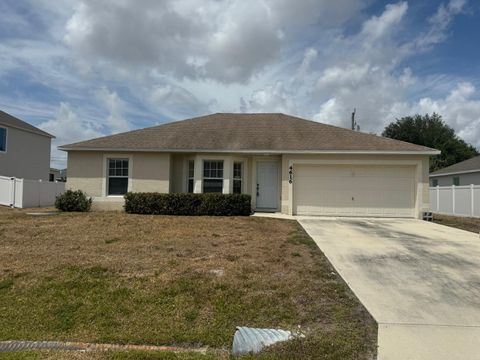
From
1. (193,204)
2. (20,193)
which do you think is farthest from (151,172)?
(20,193)

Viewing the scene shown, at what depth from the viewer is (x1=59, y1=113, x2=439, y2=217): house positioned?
16.8 m

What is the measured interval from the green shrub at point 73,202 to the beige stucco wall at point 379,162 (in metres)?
8.14

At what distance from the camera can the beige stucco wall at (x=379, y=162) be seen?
16500 millimetres

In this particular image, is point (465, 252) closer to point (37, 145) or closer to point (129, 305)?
point (129, 305)

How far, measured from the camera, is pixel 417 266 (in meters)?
7.72

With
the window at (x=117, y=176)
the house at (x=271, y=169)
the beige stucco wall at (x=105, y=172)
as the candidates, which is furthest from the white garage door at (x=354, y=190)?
the window at (x=117, y=176)

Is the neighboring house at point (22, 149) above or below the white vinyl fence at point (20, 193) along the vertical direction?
above

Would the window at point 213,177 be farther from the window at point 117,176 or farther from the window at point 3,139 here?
the window at point 3,139

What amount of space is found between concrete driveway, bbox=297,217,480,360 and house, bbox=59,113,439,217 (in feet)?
16.6

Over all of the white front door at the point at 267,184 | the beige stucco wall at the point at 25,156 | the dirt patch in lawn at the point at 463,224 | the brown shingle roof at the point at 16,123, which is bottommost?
the dirt patch in lawn at the point at 463,224

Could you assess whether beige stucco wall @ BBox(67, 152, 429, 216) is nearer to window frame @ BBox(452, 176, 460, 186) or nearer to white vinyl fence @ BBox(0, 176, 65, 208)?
white vinyl fence @ BBox(0, 176, 65, 208)

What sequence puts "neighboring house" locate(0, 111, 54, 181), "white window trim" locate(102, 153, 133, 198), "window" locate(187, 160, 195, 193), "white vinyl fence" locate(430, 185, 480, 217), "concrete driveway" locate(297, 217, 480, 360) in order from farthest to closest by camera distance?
"neighboring house" locate(0, 111, 54, 181) < "white vinyl fence" locate(430, 185, 480, 217) < "window" locate(187, 160, 195, 193) < "white window trim" locate(102, 153, 133, 198) < "concrete driveway" locate(297, 217, 480, 360)

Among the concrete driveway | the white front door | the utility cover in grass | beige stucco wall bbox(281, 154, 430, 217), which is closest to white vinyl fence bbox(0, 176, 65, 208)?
the white front door

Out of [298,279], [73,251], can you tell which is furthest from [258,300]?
[73,251]
